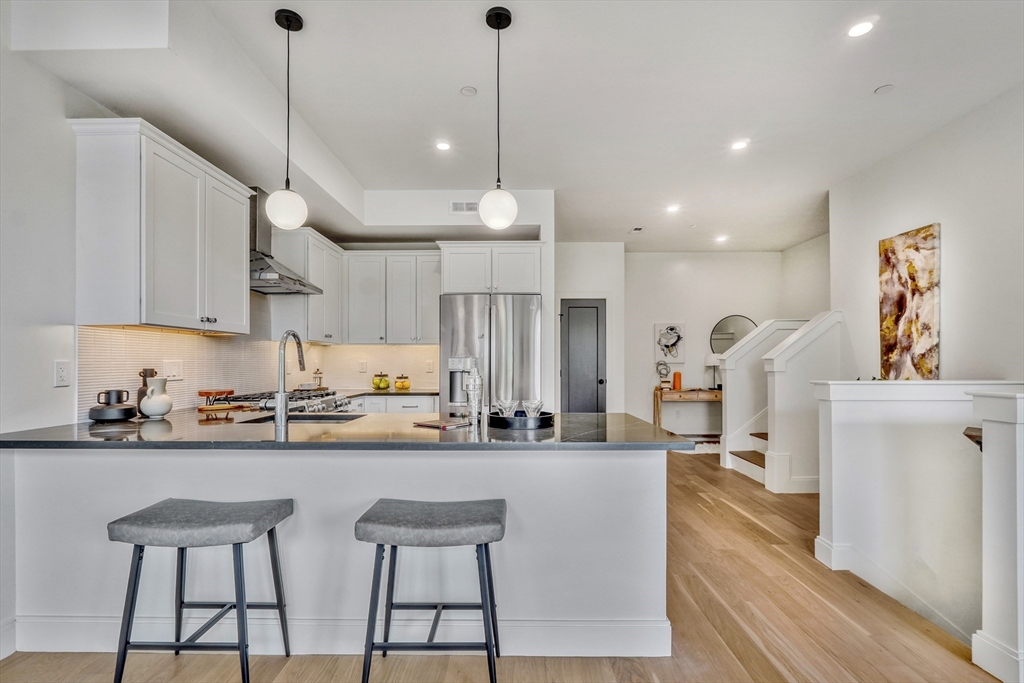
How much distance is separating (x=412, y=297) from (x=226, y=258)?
2168mm

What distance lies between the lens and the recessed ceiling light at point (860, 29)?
7.67ft

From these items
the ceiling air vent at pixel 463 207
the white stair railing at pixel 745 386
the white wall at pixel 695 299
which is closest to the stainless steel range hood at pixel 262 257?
the ceiling air vent at pixel 463 207

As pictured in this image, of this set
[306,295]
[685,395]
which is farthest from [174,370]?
[685,395]

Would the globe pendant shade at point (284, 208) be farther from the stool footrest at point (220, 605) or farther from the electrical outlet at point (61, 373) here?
the stool footrest at point (220, 605)

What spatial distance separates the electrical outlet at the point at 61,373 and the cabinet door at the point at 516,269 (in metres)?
2.99

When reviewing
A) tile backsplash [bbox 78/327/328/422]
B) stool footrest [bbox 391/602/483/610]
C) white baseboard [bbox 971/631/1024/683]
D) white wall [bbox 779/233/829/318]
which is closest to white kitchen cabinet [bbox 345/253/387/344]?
tile backsplash [bbox 78/327/328/422]

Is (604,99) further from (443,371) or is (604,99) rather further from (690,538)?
(690,538)

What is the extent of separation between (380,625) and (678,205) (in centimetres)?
453

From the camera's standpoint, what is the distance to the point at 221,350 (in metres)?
3.65

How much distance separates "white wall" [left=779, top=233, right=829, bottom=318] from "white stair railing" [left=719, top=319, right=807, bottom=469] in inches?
41.9

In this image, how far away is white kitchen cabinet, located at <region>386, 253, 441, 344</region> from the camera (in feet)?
16.6

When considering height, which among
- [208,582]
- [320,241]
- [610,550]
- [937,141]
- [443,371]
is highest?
[937,141]

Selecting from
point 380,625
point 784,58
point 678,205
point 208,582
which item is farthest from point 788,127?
point 208,582

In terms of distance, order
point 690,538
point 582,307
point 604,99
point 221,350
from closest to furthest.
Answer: point 604,99 → point 690,538 → point 221,350 → point 582,307
